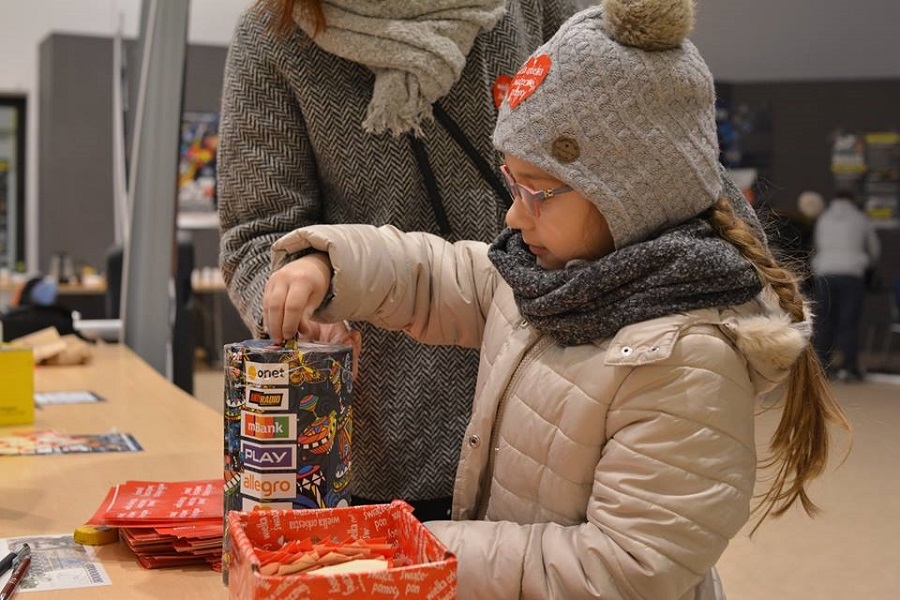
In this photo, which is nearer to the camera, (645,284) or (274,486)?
(274,486)

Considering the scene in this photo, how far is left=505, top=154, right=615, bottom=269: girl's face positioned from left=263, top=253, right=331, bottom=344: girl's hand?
22cm

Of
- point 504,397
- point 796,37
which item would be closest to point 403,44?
point 504,397

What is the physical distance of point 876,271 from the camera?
928 centimetres

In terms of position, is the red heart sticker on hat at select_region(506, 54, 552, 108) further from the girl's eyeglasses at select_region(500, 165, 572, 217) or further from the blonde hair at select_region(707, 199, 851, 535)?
the blonde hair at select_region(707, 199, 851, 535)

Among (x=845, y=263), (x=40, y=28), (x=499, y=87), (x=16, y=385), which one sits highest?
(x=40, y=28)

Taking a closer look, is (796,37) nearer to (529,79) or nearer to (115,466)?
(115,466)

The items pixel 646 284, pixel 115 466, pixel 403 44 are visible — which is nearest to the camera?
pixel 646 284

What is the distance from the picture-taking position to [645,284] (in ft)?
3.55

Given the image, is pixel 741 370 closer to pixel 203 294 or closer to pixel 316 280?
pixel 316 280

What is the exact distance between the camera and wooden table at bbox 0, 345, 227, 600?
1237mm

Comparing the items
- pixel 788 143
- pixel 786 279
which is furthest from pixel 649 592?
pixel 788 143

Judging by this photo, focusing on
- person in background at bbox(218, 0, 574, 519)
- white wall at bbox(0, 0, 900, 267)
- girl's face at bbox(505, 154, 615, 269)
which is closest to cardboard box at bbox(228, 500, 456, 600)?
girl's face at bbox(505, 154, 615, 269)

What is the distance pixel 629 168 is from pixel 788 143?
8.50 m

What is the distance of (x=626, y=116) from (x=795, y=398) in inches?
13.4
